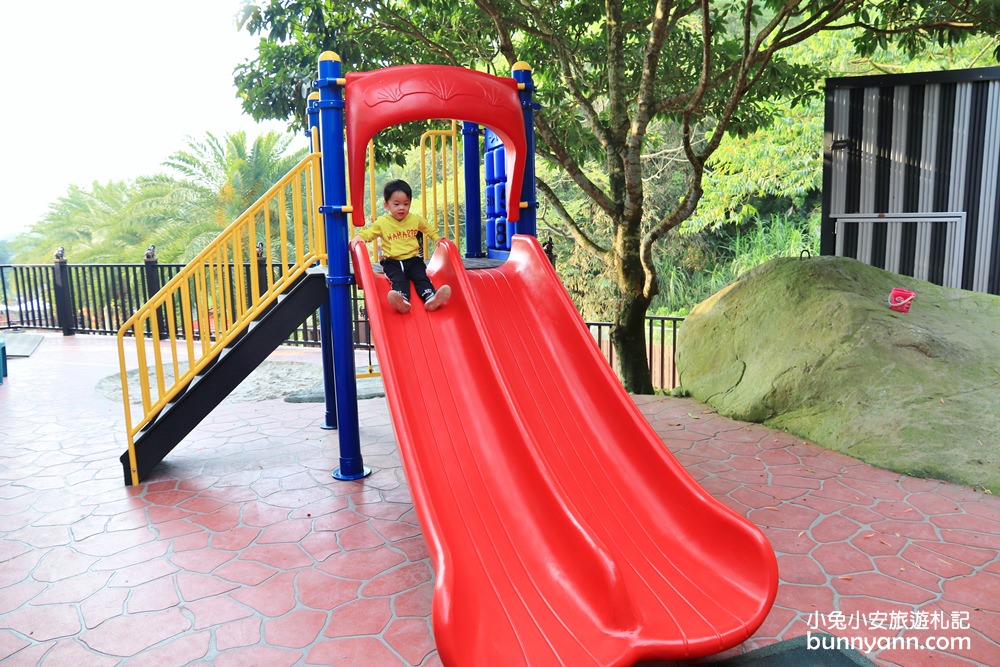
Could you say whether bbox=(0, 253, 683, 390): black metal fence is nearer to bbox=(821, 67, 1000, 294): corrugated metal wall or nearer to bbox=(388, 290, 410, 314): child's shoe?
bbox=(821, 67, 1000, 294): corrugated metal wall

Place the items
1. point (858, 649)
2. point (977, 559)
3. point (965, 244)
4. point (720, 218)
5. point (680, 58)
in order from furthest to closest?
point (720, 218) < point (680, 58) < point (965, 244) < point (977, 559) < point (858, 649)

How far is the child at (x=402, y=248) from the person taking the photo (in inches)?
164

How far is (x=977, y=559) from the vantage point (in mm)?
3496

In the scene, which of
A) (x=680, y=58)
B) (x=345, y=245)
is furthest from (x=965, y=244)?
(x=345, y=245)

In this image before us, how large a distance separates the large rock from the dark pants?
320 cm

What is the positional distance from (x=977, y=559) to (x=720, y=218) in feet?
47.4

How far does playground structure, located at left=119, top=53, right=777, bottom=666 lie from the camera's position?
8.69ft

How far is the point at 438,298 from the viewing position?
4.12 metres

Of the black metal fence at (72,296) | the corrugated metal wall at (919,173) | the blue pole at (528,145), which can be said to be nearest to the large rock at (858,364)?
the corrugated metal wall at (919,173)

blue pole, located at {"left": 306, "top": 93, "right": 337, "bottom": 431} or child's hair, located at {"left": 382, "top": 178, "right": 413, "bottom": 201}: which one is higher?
child's hair, located at {"left": 382, "top": 178, "right": 413, "bottom": 201}

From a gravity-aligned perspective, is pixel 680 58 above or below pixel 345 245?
above

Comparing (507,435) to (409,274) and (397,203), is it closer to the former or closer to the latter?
(409,274)

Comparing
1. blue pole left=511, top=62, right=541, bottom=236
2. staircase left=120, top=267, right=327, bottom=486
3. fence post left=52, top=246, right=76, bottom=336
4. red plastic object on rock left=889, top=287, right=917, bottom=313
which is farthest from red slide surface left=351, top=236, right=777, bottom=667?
fence post left=52, top=246, right=76, bottom=336

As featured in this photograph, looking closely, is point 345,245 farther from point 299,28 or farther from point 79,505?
point 299,28
